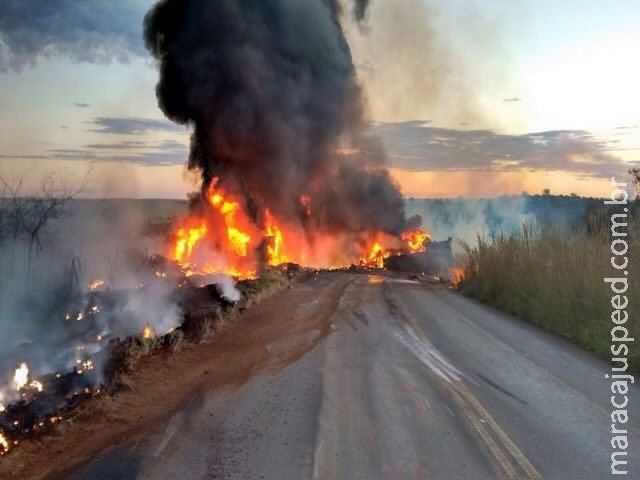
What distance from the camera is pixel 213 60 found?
30.7m

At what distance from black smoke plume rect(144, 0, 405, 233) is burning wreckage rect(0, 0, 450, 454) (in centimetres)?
6

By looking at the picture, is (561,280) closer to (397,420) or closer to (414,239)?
(397,420)

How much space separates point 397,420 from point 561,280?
7.58m

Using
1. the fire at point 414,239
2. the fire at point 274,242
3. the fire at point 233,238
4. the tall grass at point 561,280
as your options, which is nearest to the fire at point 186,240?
the fire at point 233,238

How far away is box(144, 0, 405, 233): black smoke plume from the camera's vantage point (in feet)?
100

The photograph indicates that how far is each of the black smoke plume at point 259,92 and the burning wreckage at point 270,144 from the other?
6cm

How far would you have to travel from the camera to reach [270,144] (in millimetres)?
31172

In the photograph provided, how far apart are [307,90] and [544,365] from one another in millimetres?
28362

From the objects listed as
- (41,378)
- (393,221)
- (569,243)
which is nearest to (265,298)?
(41,378)

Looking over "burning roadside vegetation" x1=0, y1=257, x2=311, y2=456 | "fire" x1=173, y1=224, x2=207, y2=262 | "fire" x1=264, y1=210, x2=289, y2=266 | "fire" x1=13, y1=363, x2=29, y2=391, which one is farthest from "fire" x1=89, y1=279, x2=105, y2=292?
"fire" x1=264, y1=210, x2=289, y2=266

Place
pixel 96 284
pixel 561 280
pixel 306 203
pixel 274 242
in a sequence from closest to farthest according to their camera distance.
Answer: pixel 561 280 → pixel 96 284 → pixel 274 242 → pixel 306 203

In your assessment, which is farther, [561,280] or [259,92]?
[259,92]

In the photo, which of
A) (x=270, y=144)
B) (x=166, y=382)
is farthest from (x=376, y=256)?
(x=166, y=382)

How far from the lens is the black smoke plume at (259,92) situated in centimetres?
3050
